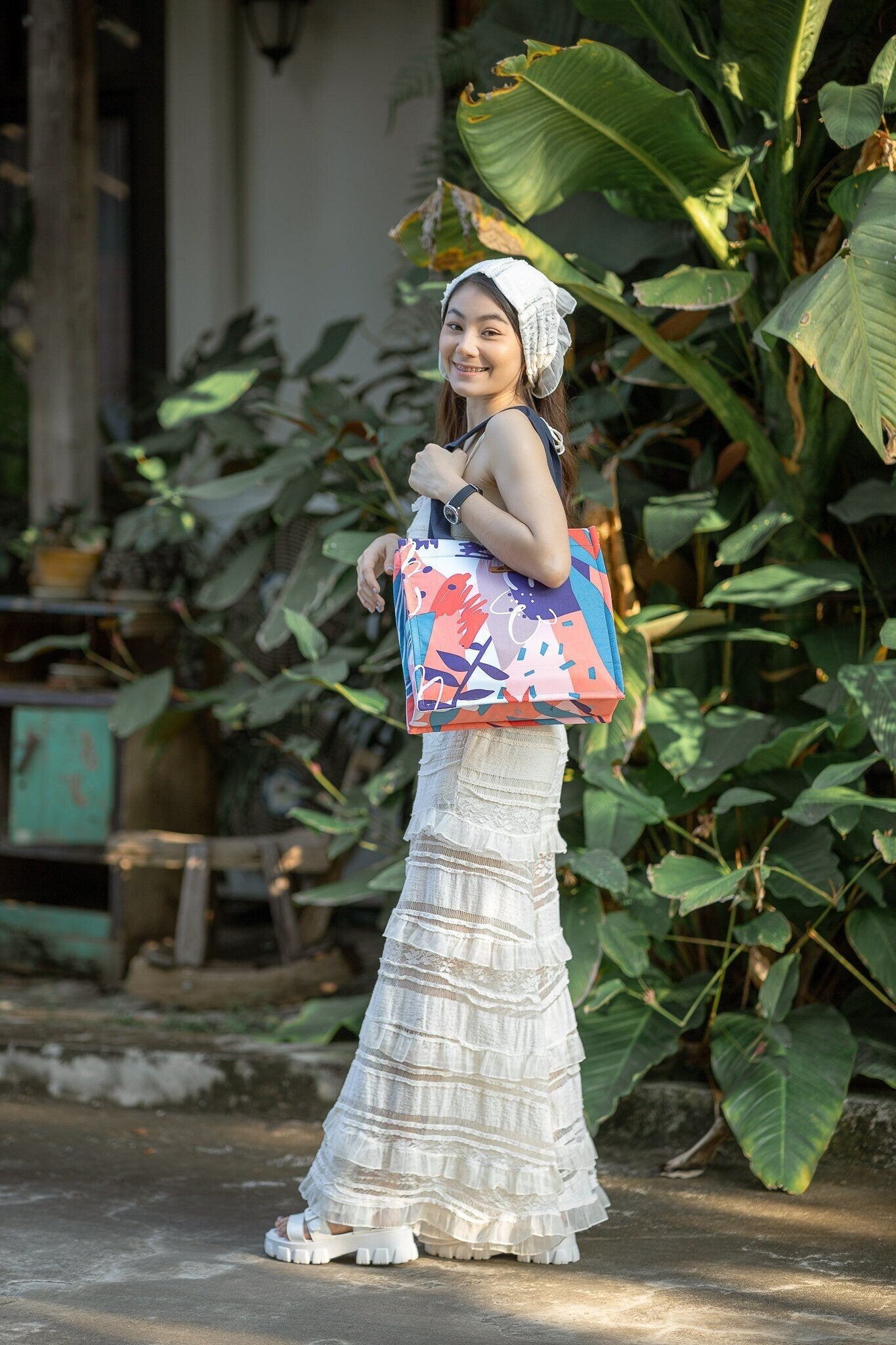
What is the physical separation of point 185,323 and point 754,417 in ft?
8.98

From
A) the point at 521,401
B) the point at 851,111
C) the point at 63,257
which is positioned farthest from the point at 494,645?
the point at 63,257

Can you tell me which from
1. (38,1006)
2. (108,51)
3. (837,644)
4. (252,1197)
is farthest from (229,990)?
(108,51)

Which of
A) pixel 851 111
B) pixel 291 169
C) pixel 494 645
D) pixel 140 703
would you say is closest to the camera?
pixel 494 645

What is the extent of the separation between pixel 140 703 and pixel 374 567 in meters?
1.72

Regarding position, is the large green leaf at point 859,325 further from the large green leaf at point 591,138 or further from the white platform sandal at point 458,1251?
the white platform sandal at point 458,1251

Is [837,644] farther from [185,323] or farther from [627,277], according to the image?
[185,323]

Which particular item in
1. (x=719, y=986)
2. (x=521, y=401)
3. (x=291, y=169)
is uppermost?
(x=291, y=169)

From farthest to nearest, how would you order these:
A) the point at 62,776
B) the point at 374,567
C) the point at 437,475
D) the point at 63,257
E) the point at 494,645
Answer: the point at 63,257, the point at 62,776, the point at 374,567, the point at 437,475, the point at 494,645

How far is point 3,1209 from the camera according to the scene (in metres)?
3.05

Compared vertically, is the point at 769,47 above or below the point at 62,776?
above

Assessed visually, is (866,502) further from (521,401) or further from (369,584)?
(369,584)

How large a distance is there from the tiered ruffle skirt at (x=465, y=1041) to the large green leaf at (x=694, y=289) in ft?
3.01

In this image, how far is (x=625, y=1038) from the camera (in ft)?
11.1

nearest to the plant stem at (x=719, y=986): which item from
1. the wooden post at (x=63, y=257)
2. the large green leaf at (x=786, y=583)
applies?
the large green leaf at (x=786, y=583)
